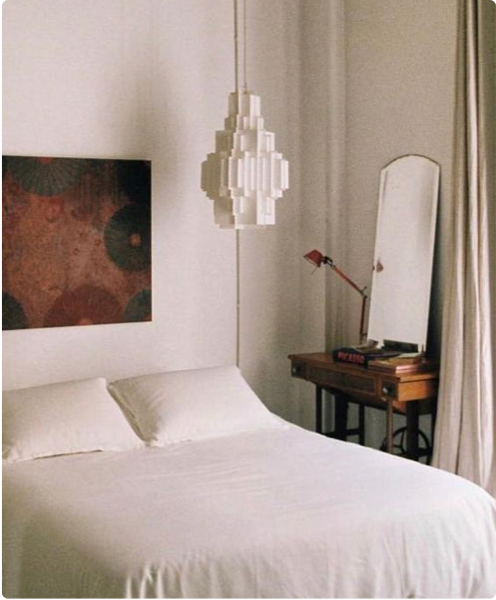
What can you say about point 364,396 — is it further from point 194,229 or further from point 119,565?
point 119,565

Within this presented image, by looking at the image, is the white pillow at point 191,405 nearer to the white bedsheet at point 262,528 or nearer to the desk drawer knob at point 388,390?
the white bedsheet at point 262,528

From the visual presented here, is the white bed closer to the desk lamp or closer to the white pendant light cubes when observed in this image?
the desk lamp

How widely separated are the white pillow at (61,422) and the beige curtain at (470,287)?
85 cm

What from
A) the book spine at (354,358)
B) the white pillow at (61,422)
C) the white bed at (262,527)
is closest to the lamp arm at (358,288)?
the book spine at (354,358)

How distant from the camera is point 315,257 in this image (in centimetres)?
192

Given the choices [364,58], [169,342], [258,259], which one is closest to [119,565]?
[169,342]

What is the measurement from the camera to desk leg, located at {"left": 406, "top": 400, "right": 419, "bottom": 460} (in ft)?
7.95

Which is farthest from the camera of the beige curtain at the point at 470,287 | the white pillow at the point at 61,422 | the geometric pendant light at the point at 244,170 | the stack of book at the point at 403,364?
the stack of book at the point at 403,364

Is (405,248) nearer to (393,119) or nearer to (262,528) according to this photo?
(393,119)

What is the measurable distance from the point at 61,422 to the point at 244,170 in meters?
0.63

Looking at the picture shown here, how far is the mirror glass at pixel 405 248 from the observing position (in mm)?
2480

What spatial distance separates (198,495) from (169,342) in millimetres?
330

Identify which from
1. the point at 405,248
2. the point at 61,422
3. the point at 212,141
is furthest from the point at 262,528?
the point at 405,248

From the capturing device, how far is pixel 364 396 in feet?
7.90
